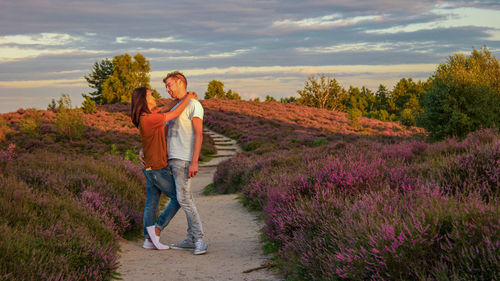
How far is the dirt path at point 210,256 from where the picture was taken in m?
4.70

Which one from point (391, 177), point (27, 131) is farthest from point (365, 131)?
point (391, 177)

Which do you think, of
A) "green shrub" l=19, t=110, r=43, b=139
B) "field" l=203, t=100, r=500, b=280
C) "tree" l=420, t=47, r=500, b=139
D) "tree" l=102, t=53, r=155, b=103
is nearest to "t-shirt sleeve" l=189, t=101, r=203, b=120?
"field" l=203, t=100, r=500, b=280

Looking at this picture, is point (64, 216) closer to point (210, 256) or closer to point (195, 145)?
point (195, 145)

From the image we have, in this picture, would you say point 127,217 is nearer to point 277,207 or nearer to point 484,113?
point 277,207

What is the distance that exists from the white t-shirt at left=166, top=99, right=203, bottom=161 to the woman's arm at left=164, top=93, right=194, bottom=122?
0.20ft

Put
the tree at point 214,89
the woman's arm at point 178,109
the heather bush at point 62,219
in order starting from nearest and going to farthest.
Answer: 1. the heather bush at point 62,219
2. the woman's arm at point 178,109
3. the tree at point 214,89

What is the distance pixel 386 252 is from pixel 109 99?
61.2 metres

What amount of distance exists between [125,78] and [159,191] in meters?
58.8

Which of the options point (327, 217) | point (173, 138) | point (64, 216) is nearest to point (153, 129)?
Answer: point (173, 138)

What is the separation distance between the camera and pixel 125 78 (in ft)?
199

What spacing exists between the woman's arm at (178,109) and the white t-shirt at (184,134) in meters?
0.06

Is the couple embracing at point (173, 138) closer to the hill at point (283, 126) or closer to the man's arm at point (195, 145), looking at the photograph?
the man's arm at point (195, 145)

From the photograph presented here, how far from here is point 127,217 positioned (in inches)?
255

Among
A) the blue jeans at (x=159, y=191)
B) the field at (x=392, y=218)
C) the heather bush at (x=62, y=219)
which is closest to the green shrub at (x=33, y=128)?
the heather bush at (x=62, y=219)
